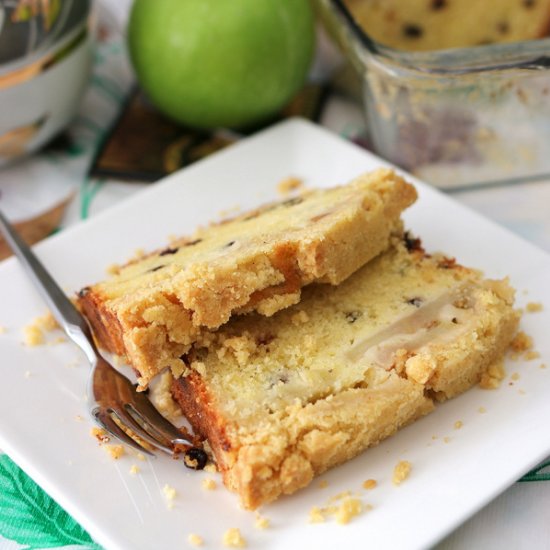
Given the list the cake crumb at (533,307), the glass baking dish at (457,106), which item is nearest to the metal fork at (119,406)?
the cake crumb at (533,307)

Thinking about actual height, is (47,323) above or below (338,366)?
above

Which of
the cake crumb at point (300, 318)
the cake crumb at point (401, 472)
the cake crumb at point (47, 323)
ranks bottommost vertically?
the cake crumb at point (401, 472)

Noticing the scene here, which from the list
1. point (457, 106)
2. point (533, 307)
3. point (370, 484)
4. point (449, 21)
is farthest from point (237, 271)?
point (449, 21)

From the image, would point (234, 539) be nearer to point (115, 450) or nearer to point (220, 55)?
point (115, 450)

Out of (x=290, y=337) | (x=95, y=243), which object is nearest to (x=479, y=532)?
(x=290, y=337)

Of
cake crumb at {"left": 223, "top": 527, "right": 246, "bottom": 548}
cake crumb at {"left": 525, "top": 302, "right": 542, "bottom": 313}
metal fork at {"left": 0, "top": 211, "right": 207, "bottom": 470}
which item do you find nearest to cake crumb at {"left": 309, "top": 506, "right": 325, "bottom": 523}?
cake crumb at {"left": 223, "top": 527, "right": 246, "bottom": 548}

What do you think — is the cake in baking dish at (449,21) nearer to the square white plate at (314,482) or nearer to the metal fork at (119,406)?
the square white plate at (314,482)

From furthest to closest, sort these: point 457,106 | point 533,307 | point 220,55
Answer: point 220,55 → point 457,106 → point 533,307

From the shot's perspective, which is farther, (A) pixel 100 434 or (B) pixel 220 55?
(B) pixel 220 55

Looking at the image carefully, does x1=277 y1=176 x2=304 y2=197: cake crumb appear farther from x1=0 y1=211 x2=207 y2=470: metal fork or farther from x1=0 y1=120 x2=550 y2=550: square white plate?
x1=0 y1=211 x2=207 y2=470: metal fork
